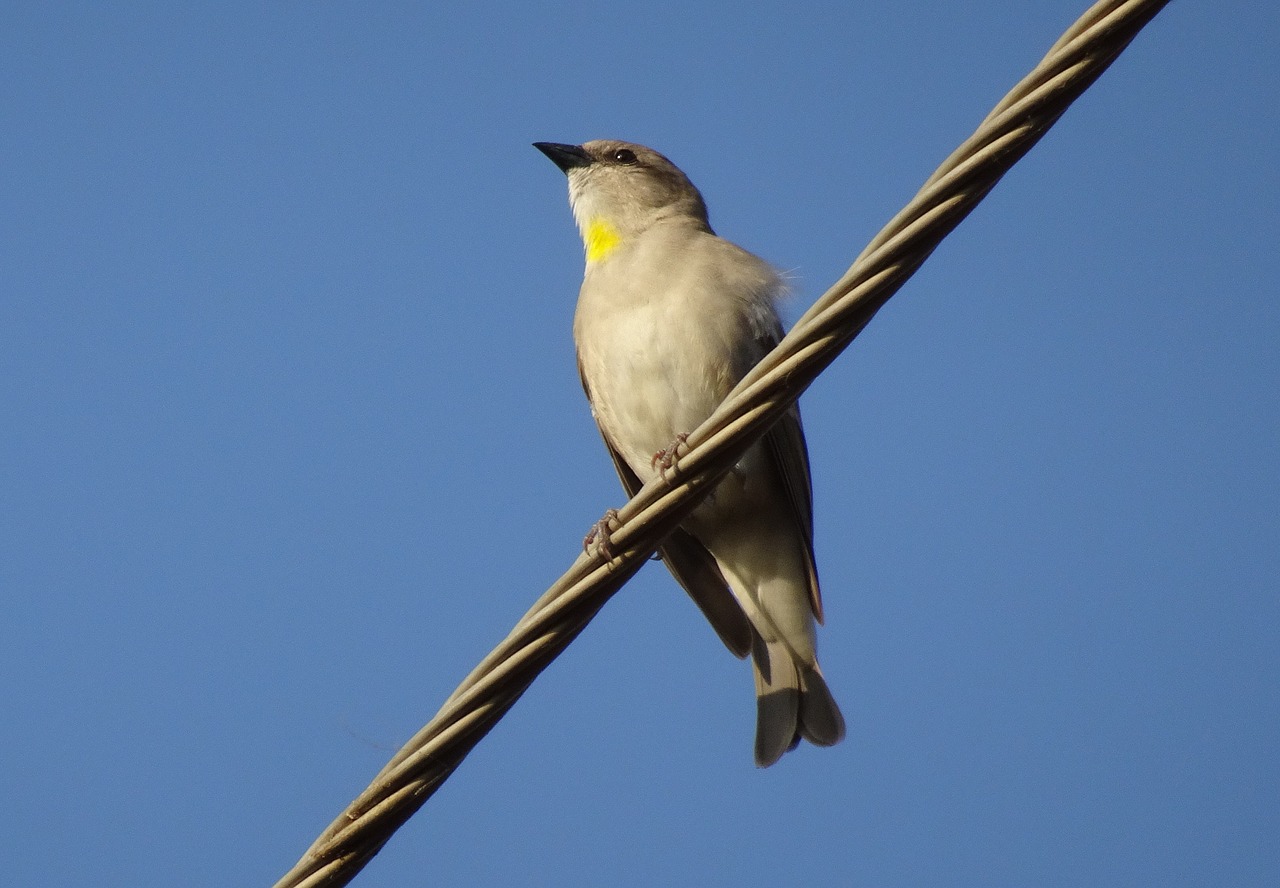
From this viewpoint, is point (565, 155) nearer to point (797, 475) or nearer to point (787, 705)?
point (797, 475)

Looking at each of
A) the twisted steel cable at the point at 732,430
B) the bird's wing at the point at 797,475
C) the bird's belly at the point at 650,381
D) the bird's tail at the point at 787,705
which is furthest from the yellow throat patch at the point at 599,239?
the twisted steel cable at the point at 732,430

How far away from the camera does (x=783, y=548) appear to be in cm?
574

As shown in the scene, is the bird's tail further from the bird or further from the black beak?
the black beak

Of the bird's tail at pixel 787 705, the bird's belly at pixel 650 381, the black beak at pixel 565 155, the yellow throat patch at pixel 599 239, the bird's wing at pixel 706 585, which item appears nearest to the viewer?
the bird's belly at pixel 650 381

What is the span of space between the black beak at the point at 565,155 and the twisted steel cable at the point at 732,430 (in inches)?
171

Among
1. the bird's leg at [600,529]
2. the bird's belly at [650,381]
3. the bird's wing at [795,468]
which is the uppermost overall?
the bird's belly at [650,381]

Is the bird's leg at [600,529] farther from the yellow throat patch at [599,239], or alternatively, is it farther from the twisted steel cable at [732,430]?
the yellow throat patch at [599,239]

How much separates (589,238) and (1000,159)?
4.17 metres

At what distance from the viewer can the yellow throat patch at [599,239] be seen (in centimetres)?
632

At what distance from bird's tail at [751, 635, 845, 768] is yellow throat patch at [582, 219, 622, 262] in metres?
1.95

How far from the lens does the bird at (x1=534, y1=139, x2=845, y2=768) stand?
5309 mm

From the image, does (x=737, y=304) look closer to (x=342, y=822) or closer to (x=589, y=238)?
(x=589, y=238)

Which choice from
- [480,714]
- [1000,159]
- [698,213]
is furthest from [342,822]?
[698,213]

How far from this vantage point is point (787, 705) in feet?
18.1
